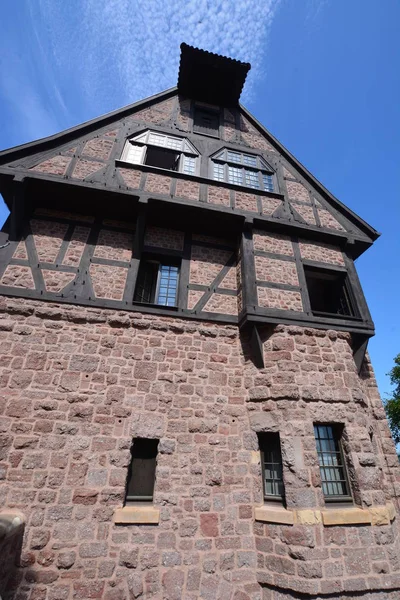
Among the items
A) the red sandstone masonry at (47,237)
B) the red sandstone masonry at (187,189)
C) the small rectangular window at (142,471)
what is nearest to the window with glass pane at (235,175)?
the red sandstone masonry at (187,189)

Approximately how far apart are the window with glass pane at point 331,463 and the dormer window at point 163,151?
6555 millimetres

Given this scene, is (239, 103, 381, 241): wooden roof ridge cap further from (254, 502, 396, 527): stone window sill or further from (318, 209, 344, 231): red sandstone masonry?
(254, 502, 396, 527): stone window sill

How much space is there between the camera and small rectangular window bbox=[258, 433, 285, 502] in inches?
179

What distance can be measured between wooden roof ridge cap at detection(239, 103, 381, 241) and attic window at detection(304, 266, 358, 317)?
1650mm

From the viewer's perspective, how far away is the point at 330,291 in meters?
7.29

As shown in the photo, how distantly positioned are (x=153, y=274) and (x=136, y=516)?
4418 mm

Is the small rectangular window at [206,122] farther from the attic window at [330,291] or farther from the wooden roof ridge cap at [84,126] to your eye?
the attic window at [330,291]

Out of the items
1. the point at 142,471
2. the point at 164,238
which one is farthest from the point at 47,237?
the point at 142,471

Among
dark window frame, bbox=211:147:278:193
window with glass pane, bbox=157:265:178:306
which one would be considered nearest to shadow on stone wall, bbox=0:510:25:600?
window with glass pane, bbox=157:265:178:306

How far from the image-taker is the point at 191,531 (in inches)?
165

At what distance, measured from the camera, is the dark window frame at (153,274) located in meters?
6.02

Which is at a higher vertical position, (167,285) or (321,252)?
(321,252)

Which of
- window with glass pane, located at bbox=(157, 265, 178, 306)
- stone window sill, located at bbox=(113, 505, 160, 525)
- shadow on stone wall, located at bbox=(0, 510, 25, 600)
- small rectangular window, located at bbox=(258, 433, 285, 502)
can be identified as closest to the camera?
shadow on stone wall, located at bbox=(0, 510, 25, 600)

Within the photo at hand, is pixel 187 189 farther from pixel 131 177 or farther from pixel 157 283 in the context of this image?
pixel 157 283
